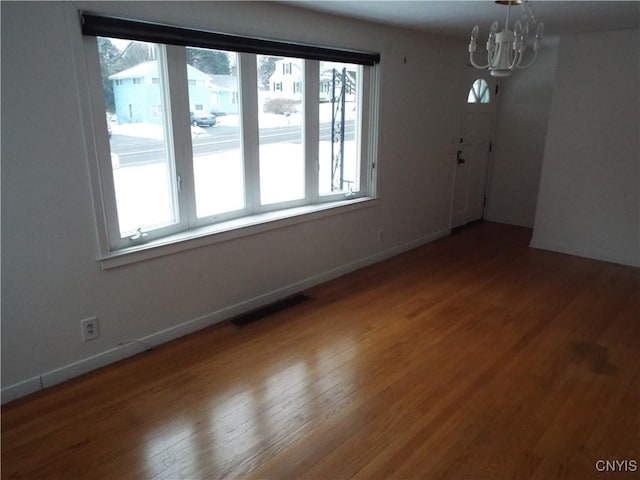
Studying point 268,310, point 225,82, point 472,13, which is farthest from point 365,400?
point 472,13

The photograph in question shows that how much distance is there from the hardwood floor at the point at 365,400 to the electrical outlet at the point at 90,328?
0.23 m

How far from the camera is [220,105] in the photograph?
119 inches

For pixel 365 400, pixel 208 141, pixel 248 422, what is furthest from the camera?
pixel 208 141

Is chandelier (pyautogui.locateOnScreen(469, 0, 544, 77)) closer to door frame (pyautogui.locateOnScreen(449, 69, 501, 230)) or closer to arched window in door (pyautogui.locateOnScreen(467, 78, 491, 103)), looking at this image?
door frame (pyautogui.locateOnScreen(449, 69, 501, 230))

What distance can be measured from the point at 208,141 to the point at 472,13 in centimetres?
214

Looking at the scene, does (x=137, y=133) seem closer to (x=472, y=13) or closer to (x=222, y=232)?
(x=222, y=232)


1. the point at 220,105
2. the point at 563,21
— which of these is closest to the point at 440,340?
the point at 220,105

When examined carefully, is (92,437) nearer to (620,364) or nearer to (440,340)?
(440,340)

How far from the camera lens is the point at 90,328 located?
2551mm

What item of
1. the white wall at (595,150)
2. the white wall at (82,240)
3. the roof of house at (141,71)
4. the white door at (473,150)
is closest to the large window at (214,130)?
the roof of house at (141,71)

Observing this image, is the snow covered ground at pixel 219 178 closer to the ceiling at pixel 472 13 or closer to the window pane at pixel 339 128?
the window pane at pixel 339 128

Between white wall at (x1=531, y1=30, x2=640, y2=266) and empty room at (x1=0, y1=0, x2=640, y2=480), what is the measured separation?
0.07ft

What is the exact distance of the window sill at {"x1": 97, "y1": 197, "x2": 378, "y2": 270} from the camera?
8.58ft

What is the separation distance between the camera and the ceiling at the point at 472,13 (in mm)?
2980
